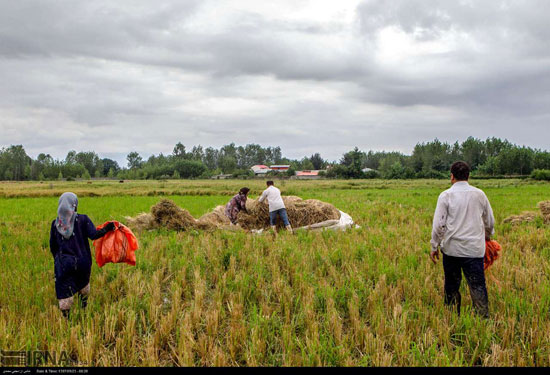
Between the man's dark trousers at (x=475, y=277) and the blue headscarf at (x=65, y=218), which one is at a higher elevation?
the blue headscarf at (x=65, y=218)

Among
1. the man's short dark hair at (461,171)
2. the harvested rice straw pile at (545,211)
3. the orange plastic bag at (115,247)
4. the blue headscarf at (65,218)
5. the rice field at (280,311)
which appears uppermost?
the man's short dark hair at (461,171)

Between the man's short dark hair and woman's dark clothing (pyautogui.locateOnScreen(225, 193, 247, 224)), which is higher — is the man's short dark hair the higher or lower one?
the higher one

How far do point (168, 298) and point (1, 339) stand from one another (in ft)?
5.98

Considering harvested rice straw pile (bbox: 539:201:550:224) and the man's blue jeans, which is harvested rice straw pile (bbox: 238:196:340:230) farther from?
harvested rice straw pile (bbox: 539:201:550:224)

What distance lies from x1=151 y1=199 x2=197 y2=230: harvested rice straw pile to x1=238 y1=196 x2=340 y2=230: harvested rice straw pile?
1.55m

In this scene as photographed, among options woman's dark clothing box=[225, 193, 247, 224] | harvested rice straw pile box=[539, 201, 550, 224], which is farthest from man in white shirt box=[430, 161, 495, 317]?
harvested rice straw pile box=[539, 201, 550, 224]

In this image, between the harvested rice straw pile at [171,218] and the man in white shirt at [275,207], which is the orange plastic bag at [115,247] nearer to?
the harvested rice straw pile at [171,218]

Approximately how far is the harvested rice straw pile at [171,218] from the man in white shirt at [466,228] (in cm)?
701

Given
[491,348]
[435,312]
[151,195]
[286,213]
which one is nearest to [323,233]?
[286,213]

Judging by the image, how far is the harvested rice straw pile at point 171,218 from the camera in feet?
30.8

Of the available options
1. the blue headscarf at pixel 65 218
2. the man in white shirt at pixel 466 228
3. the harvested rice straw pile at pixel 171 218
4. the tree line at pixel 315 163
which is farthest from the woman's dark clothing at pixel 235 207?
the tree line at pixel 315 163

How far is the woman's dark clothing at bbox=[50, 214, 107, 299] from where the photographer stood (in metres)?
3.83

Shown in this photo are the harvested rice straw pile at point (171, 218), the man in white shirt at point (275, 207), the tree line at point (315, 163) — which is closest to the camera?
the man in white shirt at point (275, 207)

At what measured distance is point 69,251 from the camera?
3.89 m
